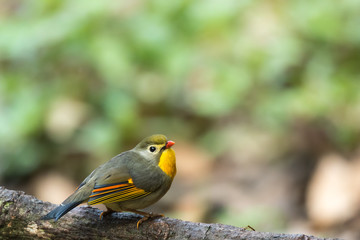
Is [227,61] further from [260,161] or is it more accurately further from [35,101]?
[35,101]

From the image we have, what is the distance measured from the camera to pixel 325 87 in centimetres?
626

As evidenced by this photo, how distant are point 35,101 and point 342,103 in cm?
332

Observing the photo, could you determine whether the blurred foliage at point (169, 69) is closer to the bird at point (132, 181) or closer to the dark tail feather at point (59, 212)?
the bird at point (132, 181)

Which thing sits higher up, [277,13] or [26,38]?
[277,13]

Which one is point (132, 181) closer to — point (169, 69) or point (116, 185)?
point (116, 185)

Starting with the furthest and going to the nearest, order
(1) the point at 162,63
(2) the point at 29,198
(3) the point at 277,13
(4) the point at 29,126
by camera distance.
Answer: (3) the point at 277,13 → (1) the point at 162,63 → (4) the point at 29,126 → (2) the point at 29,198

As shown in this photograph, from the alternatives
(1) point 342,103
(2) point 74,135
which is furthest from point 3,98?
(1) point 342,103

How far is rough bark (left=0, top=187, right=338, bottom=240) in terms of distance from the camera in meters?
2.90

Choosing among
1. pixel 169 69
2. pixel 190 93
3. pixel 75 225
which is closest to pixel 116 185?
pixel 75 225

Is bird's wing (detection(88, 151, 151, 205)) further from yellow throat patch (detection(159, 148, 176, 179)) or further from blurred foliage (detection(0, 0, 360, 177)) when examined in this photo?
blurred foliage (detection(0, 0, 360, 177))

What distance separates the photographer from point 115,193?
296cm

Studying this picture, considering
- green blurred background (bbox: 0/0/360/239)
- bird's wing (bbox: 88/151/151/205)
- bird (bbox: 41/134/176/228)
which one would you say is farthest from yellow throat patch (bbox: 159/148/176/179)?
green blurred background (bbox: 0/0/360/239)

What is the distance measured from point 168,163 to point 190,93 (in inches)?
144

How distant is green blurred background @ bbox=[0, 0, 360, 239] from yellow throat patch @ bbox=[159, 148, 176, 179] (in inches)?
98.7
